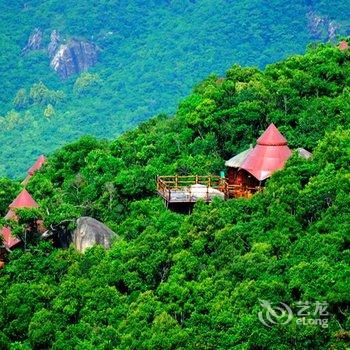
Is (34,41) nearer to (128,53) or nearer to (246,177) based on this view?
(128,53)

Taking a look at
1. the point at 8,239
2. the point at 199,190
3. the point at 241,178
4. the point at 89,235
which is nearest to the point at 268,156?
the point at 241,178

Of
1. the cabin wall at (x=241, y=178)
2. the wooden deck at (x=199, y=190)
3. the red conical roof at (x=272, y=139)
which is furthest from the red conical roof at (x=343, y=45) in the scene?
the wooden deck at (x=199, y=190)

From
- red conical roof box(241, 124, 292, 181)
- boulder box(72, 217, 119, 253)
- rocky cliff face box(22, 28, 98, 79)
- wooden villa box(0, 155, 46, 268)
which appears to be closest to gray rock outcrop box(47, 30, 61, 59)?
rocky cliff face box(22, 28, 98, 79)

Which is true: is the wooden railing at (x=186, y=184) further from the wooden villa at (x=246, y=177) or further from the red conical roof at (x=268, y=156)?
the red conical roof at (x=268, y=156)

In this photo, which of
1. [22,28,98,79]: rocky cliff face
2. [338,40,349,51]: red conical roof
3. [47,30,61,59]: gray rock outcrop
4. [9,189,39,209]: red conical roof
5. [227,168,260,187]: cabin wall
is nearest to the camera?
[227,168,260,187]: cabin wall

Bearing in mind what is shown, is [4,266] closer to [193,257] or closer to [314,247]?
[193,257]

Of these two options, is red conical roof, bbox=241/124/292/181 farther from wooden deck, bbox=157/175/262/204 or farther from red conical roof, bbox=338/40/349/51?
red conical roof, bbox=338/40/349/51
